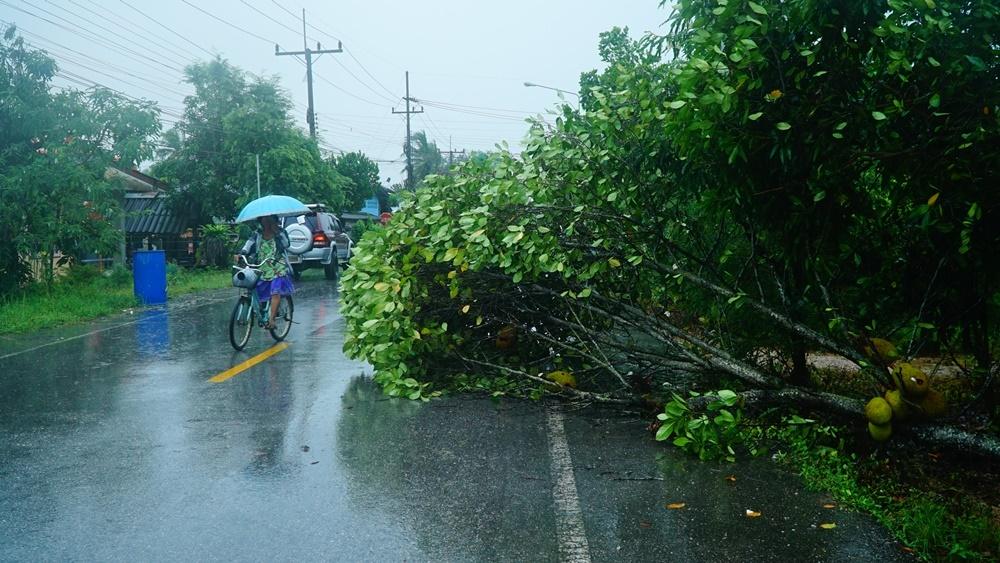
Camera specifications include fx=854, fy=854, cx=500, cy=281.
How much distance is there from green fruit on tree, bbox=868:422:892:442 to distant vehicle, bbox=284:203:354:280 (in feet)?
63.9

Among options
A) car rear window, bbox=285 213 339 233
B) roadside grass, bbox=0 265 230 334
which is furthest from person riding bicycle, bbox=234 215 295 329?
car rear window, bbox=285 213 339 233

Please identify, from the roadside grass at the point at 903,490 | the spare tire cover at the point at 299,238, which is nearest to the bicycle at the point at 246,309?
the roadside grass at the point at 903,490

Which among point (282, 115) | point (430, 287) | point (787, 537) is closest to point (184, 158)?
point (282, 115)

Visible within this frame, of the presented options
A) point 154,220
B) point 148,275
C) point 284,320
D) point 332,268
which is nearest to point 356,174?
point 154,220

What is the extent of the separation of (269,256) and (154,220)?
25.2m

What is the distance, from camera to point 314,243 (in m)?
24.9

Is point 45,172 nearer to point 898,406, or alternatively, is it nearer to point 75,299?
point 75,299

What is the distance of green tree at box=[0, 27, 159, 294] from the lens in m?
17.0

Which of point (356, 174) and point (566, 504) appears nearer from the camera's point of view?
point (566, 504)

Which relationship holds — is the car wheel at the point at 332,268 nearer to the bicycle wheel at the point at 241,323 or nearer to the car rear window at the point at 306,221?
the car rear window at the point at 306,221

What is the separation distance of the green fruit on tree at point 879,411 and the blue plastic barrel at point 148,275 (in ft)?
51.9

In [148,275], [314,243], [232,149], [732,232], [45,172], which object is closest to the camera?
[732,232]

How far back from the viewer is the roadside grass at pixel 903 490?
14.0 feet

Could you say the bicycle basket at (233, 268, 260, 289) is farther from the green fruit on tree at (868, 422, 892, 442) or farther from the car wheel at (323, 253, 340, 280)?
the car wheel at (323, 253, 340, 280)
